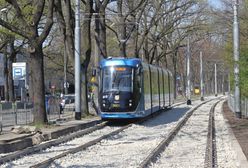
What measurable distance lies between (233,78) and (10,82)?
33.0 m

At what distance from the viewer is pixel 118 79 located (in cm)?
2767

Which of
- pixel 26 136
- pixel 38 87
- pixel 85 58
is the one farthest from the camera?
pixel 85 58

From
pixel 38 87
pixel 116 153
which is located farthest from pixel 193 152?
pixel 38 87

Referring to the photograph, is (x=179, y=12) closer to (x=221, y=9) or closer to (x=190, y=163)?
(x=221, y=9)

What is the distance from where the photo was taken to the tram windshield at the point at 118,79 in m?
27.5

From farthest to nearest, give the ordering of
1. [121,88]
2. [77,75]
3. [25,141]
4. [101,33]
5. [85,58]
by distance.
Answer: [101,33] < [85,58] < [77,75] < [121,88] < [25,141]

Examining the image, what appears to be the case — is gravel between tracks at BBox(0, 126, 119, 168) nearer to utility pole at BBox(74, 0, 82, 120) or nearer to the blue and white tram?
the blue and white tram

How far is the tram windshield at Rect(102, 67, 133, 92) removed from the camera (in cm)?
2745

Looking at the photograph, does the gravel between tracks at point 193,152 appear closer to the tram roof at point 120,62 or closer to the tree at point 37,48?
the tree at point 37,48

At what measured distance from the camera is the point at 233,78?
25.6 metres

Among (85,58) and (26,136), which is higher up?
(85,58)

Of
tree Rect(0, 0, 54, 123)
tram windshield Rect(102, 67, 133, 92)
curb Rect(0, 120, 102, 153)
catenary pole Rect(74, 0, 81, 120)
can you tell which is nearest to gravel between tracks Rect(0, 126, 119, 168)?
curb Rect(0, 120, 102, 153)

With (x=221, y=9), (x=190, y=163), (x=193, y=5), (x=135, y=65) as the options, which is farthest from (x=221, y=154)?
(x=193, y=5)

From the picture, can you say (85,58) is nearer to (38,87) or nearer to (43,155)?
(38,87)
